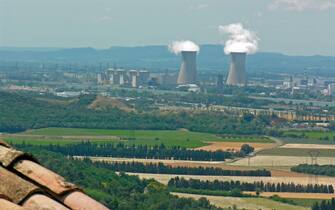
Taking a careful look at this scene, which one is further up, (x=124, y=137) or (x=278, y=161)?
(x=278, y=161)

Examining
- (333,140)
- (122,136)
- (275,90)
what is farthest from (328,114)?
(275,90)

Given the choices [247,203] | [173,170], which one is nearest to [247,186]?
[247,203]

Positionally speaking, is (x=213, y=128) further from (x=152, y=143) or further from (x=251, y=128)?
(x=152, y=143)

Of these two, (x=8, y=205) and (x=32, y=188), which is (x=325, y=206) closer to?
(x=32, y=188)

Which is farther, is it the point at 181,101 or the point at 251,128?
the point at 181,101

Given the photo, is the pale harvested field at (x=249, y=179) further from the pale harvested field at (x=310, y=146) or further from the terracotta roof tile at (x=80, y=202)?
the terracotta roof tile at (x=80, y=202)

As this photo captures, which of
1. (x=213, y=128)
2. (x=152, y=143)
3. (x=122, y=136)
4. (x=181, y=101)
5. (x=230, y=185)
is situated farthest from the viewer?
(x=181, y=101)

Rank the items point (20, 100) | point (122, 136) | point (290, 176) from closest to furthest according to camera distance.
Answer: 1. point (290, 176)
2. point (122, 136)
3. point (20, 100)
